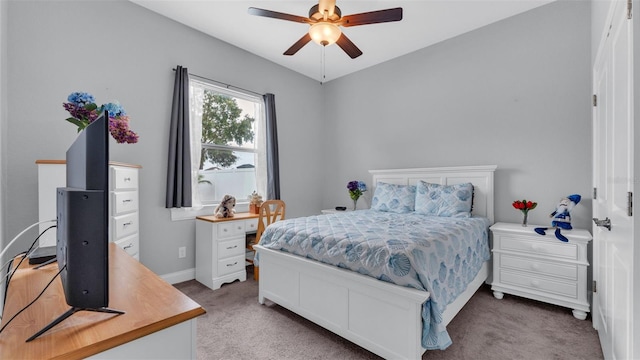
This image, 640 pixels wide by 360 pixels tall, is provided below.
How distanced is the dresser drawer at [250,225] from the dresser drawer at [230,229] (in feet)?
0.19

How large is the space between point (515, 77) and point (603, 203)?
1.79 m

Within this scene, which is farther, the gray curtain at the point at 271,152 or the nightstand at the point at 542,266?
the gray curtain at the point at 271,152

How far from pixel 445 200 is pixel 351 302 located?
1.73 metres

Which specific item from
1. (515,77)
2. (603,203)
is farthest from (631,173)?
(515,77)

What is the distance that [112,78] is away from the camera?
8.63ft

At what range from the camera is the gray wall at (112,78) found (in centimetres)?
216

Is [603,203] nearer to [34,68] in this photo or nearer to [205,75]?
[205,75]

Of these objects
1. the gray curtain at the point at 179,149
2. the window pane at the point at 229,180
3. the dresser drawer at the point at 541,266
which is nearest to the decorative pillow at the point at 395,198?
the dresser drawer at the point at 541,266

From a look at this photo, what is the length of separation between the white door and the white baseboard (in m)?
3.45

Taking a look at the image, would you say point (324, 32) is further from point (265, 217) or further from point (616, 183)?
point (265, 217)

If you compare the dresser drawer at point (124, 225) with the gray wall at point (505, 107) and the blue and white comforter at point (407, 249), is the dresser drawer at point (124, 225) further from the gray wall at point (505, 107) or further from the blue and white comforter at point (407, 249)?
the gray wall at point (505, 107)

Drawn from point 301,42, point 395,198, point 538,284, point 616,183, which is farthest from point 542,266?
point 301,42

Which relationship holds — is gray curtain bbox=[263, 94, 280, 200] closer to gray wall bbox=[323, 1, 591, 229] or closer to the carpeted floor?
gray wall bbox=[323, 1, 591, 229]

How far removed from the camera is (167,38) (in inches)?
118
